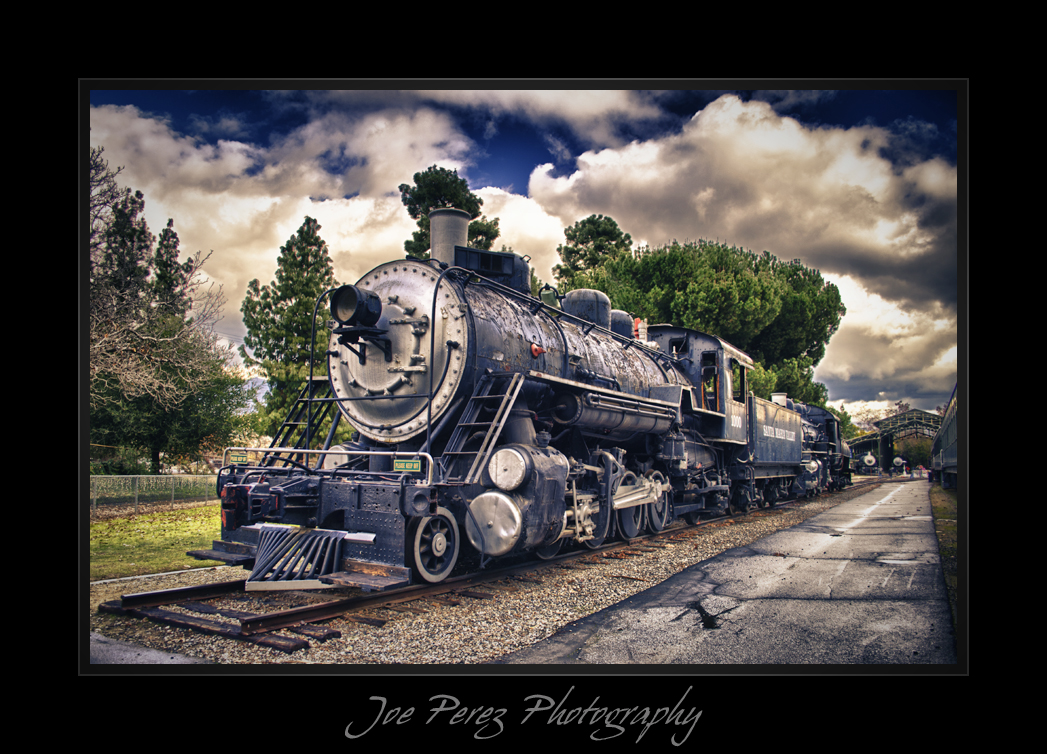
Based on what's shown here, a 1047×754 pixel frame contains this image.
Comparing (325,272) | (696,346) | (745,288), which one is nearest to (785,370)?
(745,288)

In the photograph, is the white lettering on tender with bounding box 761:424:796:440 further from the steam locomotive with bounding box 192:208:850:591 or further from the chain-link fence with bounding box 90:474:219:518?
the chain-link fence with bounding box 90:474:219:518

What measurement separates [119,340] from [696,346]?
979 centimetres

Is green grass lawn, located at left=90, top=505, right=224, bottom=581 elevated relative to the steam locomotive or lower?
lower

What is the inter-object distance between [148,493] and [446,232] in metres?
6.44

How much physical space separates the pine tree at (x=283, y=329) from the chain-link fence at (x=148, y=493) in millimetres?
2636

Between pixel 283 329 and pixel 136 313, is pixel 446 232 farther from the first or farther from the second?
pixel 283 329

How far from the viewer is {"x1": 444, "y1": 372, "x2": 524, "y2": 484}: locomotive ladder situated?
5773 mm

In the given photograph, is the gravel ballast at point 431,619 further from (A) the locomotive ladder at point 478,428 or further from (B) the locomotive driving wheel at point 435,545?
(A) the locomotive ladder at point 478,428

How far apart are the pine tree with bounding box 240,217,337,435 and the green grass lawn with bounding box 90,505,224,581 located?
3.45 metres

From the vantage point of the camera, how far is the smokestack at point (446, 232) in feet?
24.0

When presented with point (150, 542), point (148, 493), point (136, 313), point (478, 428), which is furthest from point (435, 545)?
point (148, 493)

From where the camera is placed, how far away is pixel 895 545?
8.62m

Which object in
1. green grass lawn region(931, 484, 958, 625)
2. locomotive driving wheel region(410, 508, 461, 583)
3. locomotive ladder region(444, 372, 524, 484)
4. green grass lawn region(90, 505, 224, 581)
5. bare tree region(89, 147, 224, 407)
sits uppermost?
bare tree region(89, 147, 224, 407)

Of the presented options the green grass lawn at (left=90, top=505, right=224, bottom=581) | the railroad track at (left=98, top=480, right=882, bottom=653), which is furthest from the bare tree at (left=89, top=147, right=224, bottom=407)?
the railroad track at (left=98, top=480, right=882, bottom=653)
